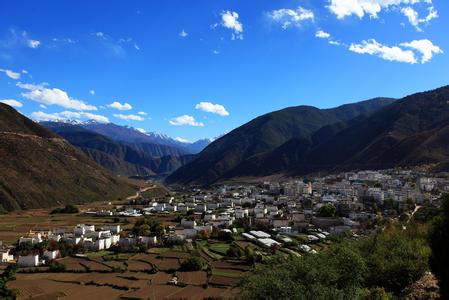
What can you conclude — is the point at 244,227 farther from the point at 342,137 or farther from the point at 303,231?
the point at 342,137

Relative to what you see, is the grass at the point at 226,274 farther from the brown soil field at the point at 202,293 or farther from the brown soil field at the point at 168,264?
the brown soil field at the point at 168,264

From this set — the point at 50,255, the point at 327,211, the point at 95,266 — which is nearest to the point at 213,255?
the point at 95,266

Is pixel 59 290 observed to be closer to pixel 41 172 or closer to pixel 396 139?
pixel 41 172

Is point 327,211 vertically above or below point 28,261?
above

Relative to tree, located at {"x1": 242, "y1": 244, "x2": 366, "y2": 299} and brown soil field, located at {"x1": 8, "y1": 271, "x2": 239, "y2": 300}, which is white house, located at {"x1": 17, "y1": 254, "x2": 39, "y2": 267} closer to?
brown soil field, located at {"x1": 8, "y1": 271, "x2": 239, "y2": 300}

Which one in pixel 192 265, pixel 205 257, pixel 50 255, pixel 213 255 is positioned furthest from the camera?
pixel 213 255

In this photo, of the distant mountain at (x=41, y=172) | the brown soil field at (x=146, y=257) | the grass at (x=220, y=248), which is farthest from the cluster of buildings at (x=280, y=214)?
the distant mountain at (x=41, y=172)
